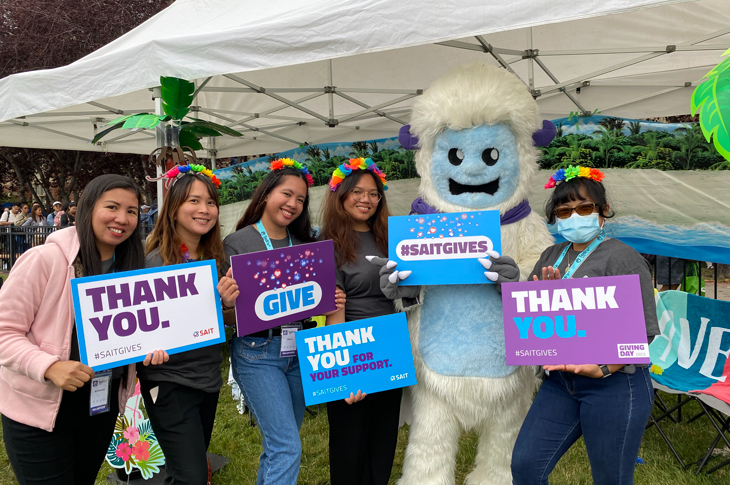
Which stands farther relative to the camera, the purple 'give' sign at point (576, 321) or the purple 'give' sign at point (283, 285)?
the purple 'give' sign at point (283, 285)

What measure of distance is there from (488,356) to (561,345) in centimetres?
54

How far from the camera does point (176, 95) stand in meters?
3.16

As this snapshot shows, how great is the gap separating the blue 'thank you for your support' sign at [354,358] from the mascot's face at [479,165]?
766 mm

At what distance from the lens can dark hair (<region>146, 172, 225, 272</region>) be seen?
2150 millimetres

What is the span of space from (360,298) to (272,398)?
0.65 meters

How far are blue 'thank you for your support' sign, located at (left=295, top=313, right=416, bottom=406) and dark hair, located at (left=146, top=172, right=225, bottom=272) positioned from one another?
563 mm

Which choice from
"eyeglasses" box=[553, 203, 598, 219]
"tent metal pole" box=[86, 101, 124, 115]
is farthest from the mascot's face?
"tent metal pole" box=[86, 101, 124, 115]

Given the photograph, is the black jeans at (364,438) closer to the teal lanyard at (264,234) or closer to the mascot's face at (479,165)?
the teal lanyard at (264,234)

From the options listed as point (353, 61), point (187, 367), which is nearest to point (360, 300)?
point (187, 367)

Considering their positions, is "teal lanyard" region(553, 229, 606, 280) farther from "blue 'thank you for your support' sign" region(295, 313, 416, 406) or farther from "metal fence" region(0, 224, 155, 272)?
"metal fence" region(0, 224, 155, 272)

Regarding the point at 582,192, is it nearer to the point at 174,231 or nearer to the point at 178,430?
the point at 174,231

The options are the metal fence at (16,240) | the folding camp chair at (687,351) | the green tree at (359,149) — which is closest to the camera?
the folding camp chair at (687,351)

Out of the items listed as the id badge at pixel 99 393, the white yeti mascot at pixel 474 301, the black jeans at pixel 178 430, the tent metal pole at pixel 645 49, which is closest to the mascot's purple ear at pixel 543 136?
the white yeti mascot at pixel 474 301

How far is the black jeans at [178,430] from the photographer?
6.48 ft
